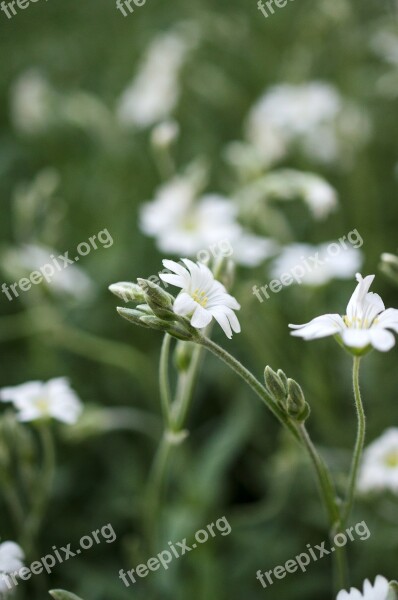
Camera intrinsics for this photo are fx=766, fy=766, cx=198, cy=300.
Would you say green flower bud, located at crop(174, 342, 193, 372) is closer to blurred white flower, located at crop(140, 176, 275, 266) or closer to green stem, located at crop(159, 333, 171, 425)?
green stem, located at crop(159, 333, 171, 425)

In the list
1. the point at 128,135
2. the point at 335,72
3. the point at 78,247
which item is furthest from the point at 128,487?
the point at 335,72

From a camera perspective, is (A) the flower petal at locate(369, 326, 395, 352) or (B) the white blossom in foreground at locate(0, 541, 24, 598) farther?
(B) the white blossom in foreground at locate(0, 541, 24, 598)

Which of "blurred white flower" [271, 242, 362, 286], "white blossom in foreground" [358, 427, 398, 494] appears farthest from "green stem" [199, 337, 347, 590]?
"blurred white flower" [271, 242, 362, 286]

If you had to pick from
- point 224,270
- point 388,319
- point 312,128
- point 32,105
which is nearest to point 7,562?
point 224,270

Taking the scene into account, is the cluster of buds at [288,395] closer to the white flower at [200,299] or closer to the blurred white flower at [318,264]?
the white flower at [200,299]

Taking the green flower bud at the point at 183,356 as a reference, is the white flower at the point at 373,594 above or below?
below

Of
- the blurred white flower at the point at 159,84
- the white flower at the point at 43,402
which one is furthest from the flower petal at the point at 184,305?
the blurred white flower at the point at 159,84

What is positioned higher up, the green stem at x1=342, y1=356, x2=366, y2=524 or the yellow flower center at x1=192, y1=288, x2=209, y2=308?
the yellow flower center at x1=192, y1=288, x2=209, y2=308
